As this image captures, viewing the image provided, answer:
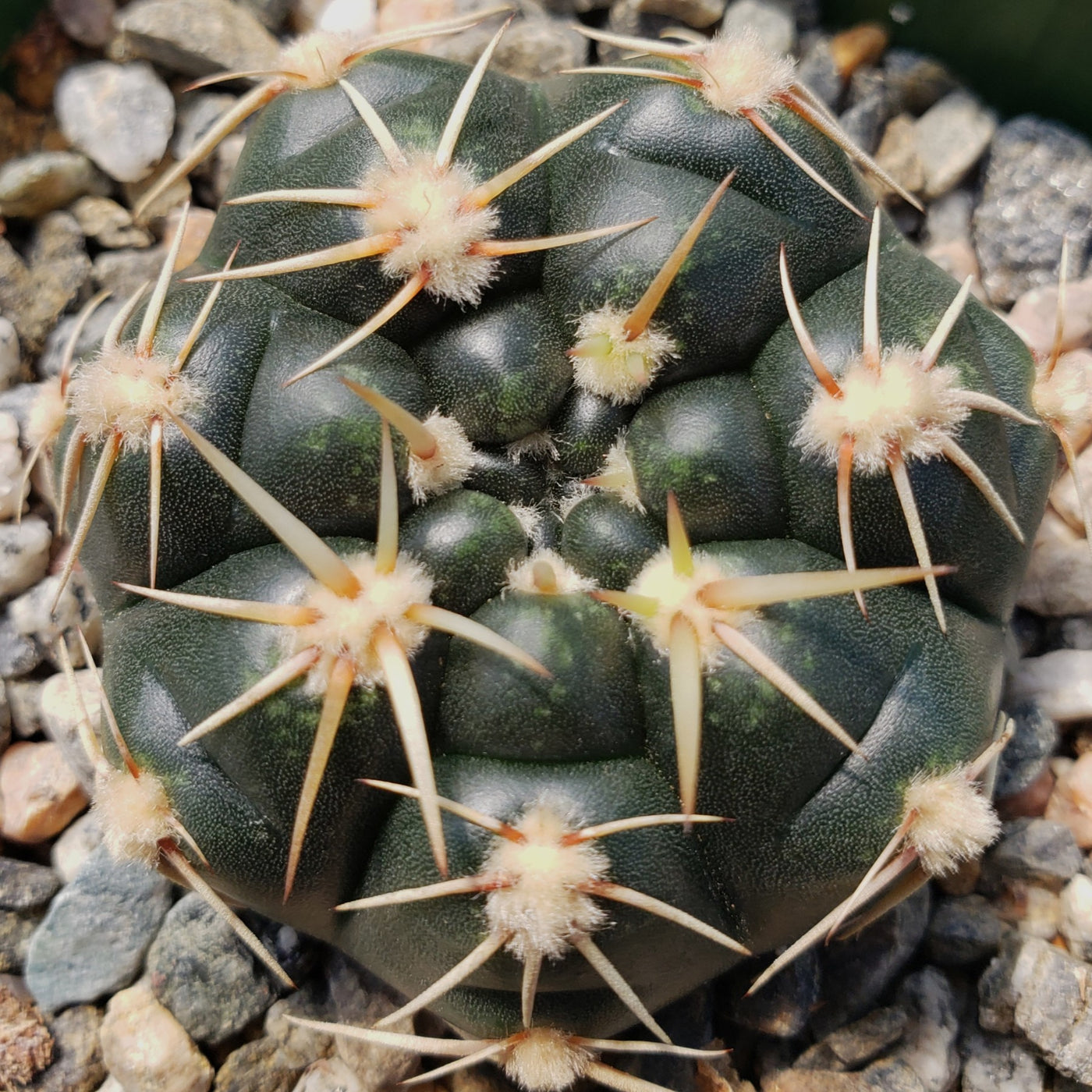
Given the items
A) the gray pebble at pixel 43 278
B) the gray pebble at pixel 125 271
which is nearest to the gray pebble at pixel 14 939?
the gray pebble at pixel 43 278

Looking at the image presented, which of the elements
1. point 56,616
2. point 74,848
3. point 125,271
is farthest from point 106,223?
point 74,848

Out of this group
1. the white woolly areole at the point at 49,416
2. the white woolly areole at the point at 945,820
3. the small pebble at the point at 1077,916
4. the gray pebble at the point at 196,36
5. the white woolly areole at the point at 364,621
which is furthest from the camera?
the gray pebble at the point at 196,36

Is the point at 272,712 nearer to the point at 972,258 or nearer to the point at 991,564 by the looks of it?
the point at 991,564

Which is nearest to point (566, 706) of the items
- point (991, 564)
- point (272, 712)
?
point (272, 712)

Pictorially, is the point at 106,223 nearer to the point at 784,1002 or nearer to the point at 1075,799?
the point at 784,1002

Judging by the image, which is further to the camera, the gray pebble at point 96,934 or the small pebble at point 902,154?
the small pebble at point 902,154

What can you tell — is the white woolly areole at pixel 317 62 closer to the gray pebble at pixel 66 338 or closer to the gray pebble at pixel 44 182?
the gray pebble at pixel 66 338
